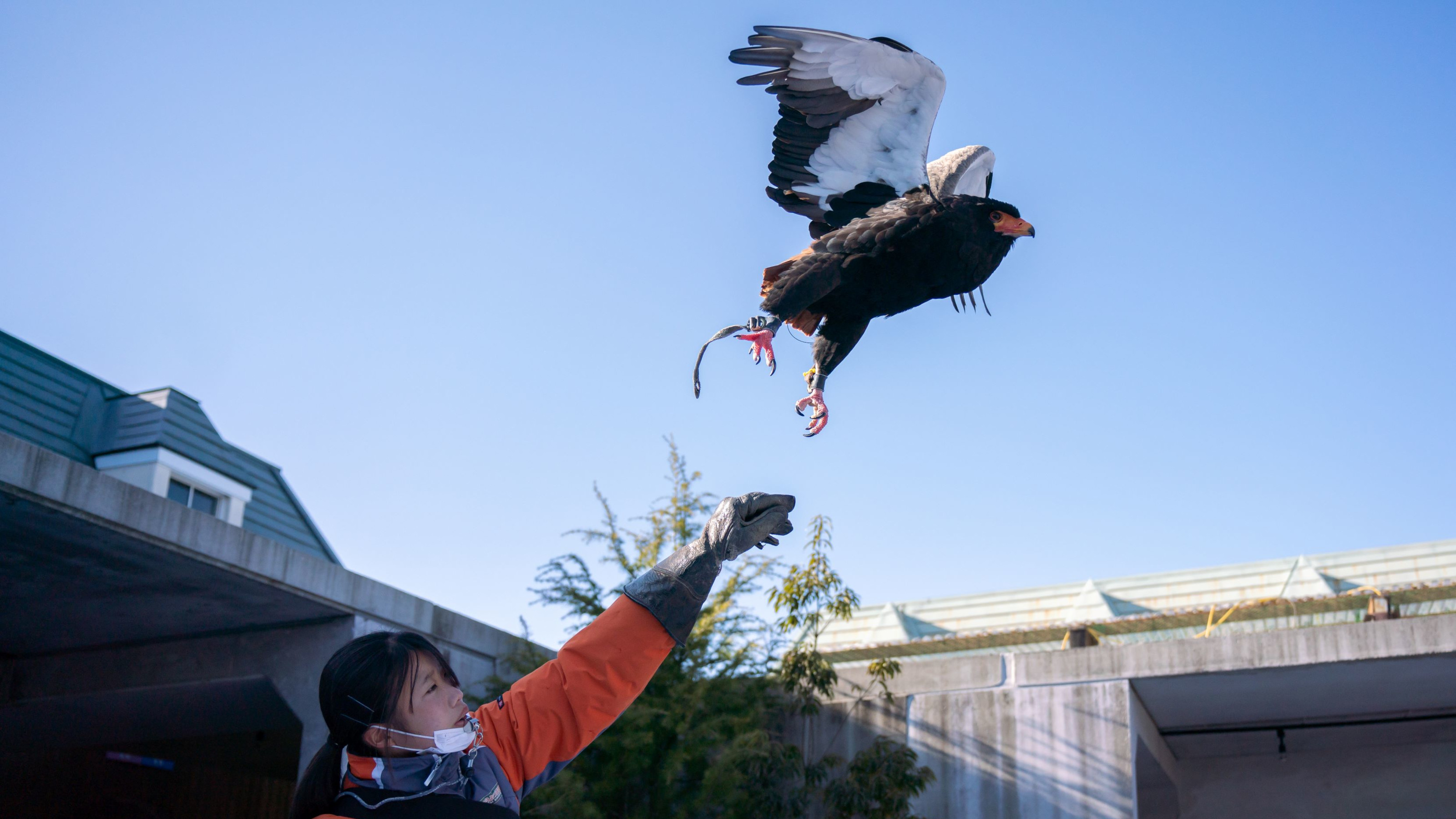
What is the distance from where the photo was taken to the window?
8.90m

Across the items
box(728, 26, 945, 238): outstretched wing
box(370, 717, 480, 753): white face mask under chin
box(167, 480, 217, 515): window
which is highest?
box(167, 480, 217, 515): window

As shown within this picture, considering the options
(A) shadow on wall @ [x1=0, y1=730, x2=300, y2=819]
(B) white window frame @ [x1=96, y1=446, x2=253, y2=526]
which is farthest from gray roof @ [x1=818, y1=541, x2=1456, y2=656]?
(B) white window frame @ [x1=96, y1=446, x2=253, y2=526]

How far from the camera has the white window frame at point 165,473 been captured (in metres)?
8.60

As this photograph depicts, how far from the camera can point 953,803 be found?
6.27m

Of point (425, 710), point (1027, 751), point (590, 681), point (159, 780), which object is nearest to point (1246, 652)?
point (1027, 751)

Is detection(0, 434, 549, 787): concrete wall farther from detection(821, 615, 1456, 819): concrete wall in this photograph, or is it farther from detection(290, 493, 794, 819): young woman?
detection(290, 493, 794, 819): young woman

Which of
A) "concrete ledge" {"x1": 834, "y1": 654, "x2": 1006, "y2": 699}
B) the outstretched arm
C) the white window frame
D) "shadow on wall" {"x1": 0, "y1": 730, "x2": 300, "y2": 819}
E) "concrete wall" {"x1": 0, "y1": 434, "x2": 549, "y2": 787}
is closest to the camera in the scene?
the outstretched arm

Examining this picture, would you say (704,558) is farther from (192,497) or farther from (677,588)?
(192,497)

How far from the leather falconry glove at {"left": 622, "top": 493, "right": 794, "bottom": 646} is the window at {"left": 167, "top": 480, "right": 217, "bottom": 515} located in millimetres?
8189

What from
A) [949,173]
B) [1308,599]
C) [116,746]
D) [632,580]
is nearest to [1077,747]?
[1308,599]

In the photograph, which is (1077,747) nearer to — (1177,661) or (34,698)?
(1177,661)

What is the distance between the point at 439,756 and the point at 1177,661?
5.49m

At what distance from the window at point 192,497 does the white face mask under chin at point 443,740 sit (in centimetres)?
821

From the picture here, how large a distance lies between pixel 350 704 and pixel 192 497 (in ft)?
28.1
